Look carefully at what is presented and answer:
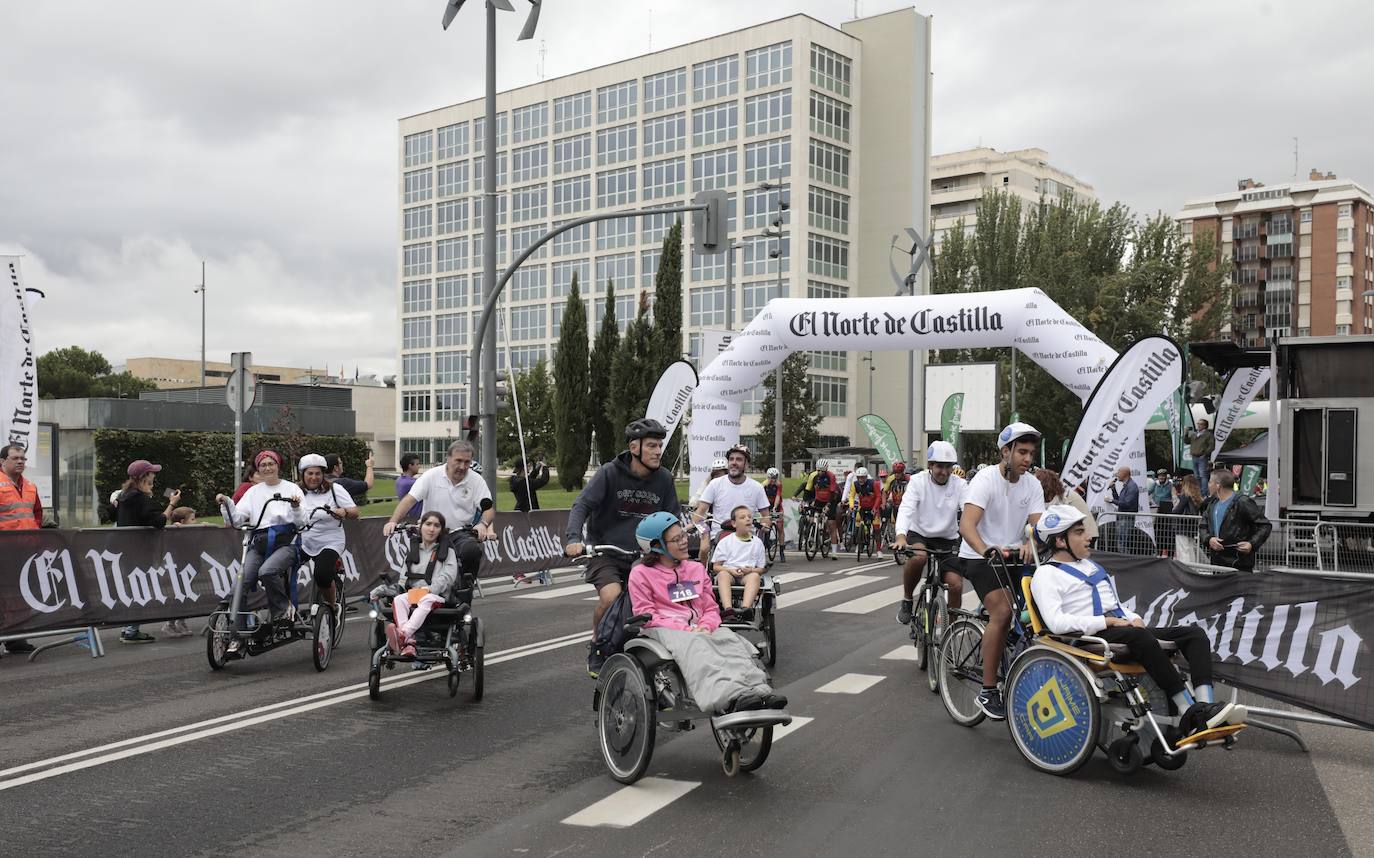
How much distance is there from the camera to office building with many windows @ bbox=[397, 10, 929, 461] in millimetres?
78438

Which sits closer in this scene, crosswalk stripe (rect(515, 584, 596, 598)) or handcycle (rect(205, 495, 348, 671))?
A: handcycle (rect(205, 495, 348, 671))

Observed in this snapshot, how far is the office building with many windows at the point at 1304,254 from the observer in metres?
110

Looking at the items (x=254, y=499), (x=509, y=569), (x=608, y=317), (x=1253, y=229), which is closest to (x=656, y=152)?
(x=608, y=317)

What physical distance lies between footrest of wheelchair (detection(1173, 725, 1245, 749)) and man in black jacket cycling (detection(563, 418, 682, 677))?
3.20 m

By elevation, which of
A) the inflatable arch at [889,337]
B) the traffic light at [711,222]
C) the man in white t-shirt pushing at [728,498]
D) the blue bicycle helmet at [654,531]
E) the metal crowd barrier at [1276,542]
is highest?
the traffic light at [711,222]

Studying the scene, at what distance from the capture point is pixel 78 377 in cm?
10525

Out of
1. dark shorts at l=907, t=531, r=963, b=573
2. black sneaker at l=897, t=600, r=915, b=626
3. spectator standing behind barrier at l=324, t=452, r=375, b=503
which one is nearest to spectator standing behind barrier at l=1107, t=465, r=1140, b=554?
black sneaker at l=897, t=600, r=915, b=626

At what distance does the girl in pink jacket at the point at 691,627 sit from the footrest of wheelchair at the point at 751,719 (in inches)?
1.5

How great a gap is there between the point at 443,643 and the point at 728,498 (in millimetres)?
4235

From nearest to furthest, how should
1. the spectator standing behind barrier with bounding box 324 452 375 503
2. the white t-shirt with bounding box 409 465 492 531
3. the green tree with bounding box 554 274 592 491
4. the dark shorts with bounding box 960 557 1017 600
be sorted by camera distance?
1. the dark shorts with bounding box 960 557 1017 600
2. the white t-shirt with bounding box 409 465 492 531
3. the spectator standing behind barrier with bounding box 324 452 375 503
4. the green tree with bounding box 554 274 592 491

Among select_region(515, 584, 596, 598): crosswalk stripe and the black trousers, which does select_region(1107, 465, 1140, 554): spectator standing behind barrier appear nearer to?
select_region(515, 584, 596, 598): crosswalk stripe

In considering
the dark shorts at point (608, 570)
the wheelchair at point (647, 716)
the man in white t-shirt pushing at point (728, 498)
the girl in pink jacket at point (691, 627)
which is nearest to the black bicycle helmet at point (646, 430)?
the dark shorts at point (608, 570)

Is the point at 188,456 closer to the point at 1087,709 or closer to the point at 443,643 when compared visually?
the point at 443,643

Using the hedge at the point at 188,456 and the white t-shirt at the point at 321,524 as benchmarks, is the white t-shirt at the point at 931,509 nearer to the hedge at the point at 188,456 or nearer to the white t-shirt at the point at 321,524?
the white t-shirt at the point at 321,524
